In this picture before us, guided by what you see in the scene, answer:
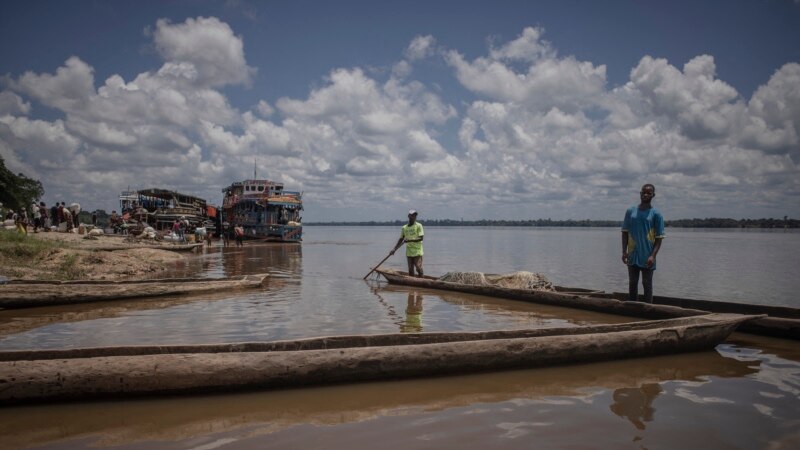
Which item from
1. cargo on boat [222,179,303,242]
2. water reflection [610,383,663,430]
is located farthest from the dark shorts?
cargo on boat [222,179,303,242]

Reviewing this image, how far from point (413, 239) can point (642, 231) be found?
6153 mm

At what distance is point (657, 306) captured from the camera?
7.18 meters

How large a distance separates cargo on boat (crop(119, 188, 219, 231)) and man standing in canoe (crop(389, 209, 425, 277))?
2838cm

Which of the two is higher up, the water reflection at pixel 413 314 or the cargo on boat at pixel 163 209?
the cargo on boat at pixel 163 209

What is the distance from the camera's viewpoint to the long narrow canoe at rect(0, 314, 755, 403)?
12.5 feet

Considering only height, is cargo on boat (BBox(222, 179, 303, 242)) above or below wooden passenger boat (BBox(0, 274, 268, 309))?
above

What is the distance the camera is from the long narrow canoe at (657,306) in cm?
635

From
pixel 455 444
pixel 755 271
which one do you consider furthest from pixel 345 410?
pixel 755 271

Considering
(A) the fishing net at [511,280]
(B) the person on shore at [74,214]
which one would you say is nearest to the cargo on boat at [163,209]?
(B) the person on shore at [74,214]

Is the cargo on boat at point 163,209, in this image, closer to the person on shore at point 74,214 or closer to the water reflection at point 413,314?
the person on shore at point 74,214

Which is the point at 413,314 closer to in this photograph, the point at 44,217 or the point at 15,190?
the point at 44,217

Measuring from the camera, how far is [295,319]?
27.0 ft

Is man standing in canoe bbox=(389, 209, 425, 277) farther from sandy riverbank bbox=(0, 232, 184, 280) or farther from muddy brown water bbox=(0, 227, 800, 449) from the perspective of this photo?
sandy riverbank bbox=(0, 232, 184, 280)

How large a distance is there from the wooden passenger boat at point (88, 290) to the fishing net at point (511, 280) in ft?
19.8
